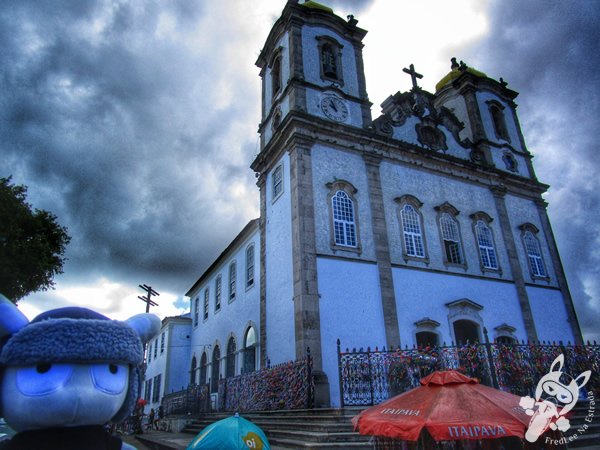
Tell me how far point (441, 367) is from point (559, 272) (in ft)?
40.1

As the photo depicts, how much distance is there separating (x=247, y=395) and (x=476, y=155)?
15414mm

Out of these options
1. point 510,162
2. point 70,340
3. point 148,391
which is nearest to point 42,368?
point 70,340

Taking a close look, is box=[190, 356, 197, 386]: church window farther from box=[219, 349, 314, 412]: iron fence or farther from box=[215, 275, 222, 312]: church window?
box=[219, 349, 314, 412]: iron fence

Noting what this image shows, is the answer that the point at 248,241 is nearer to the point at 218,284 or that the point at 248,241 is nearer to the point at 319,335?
the point at 218,284

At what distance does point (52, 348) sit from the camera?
9.46 ft

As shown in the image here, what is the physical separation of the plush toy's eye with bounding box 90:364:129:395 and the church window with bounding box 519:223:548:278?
20.8 meters

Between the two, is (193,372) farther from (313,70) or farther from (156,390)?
(313,70)

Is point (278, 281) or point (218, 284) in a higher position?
point (218, 284)

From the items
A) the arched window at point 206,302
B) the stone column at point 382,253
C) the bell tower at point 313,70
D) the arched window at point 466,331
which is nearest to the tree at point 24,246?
the bell tower at point 313,70

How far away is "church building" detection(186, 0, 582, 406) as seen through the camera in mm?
14992

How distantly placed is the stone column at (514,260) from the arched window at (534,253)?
1.15m

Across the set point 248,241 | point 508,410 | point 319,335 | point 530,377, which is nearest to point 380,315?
point 319,335

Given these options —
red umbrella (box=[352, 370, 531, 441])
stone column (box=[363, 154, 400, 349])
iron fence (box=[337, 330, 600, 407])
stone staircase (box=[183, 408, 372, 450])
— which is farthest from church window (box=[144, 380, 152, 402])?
red umbrella (box=[352, 370, 531, 441])

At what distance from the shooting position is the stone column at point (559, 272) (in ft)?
65.9
